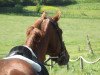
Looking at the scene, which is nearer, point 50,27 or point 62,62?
point 50,27

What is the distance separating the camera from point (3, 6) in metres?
75.3

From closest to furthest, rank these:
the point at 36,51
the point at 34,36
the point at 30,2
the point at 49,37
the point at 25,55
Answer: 1. the point at 25,55
2. the point at 34,36
3. the point at 36,51
4. the point at 49,37
5. the point at 30,2

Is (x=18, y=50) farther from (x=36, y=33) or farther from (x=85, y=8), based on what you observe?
(x=85, y=8)

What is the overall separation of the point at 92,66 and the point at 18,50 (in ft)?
27.9

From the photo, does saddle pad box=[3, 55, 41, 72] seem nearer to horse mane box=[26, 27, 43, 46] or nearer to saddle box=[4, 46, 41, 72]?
saddle box=[4, 46, 41, 72]

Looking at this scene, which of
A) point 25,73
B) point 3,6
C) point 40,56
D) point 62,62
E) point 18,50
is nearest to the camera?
point 25,73

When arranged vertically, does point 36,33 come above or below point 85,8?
above

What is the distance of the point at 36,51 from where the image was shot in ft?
16.1

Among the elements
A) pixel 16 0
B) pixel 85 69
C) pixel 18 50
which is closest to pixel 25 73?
pixel 18 50

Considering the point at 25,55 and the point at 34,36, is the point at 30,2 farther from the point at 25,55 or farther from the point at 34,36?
the point at 25,55

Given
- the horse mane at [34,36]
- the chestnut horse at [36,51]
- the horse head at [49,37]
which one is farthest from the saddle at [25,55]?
the horse head at [49,37]

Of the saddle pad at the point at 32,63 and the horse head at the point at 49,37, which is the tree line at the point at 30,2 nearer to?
the horse head at the point at 49,37

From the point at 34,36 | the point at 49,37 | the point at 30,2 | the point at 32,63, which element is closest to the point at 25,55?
the point at 32,63

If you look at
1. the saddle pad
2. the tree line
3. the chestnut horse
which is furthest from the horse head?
the tree line
